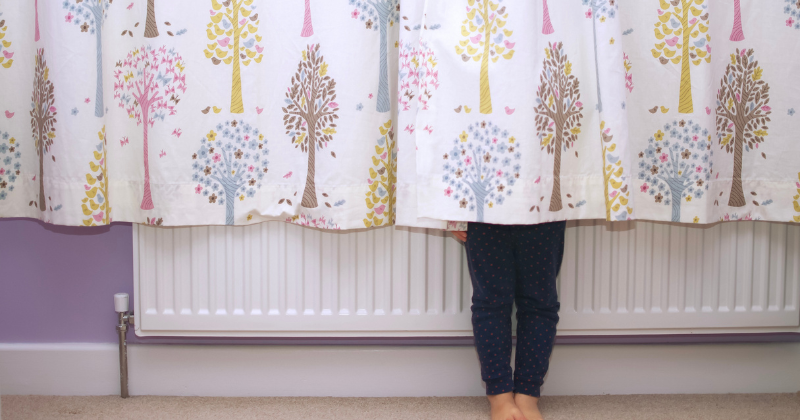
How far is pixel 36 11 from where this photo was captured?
873 millimetres

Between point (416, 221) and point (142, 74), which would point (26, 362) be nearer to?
point (142, 74)

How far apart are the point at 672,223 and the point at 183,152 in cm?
97

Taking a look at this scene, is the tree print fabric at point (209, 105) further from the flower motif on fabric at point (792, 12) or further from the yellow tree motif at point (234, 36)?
the flower motif on fabric at point (792, 12)

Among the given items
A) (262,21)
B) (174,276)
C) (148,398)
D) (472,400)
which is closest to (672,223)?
(472,400)

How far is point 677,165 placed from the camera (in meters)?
0.88

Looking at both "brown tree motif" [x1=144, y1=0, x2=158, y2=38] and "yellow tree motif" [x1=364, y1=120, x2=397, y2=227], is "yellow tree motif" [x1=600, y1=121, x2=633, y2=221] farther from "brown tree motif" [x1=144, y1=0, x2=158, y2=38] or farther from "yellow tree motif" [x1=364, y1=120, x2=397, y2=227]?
"brown tree motif" [x1=144, y1=0, x2=158, y2=38]

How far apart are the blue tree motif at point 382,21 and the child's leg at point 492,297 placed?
29 centimetres

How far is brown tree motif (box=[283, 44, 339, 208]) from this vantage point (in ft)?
2.84

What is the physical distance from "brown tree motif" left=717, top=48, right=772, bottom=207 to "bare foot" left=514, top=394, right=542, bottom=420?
56 centimetres

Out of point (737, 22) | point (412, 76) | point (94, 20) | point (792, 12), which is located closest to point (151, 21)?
point (94, 20)

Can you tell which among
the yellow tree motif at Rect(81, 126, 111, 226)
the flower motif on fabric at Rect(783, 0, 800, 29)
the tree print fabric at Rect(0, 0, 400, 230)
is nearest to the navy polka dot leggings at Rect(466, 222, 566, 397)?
the tree print fabric at Rect(0, 0, 400, 230)

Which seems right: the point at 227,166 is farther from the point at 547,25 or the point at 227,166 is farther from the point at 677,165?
the point at 677,165

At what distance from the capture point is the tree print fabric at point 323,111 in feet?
2.78

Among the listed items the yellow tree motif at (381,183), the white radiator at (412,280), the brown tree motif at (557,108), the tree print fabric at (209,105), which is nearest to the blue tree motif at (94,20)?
the tree print fabric at (209,105)
